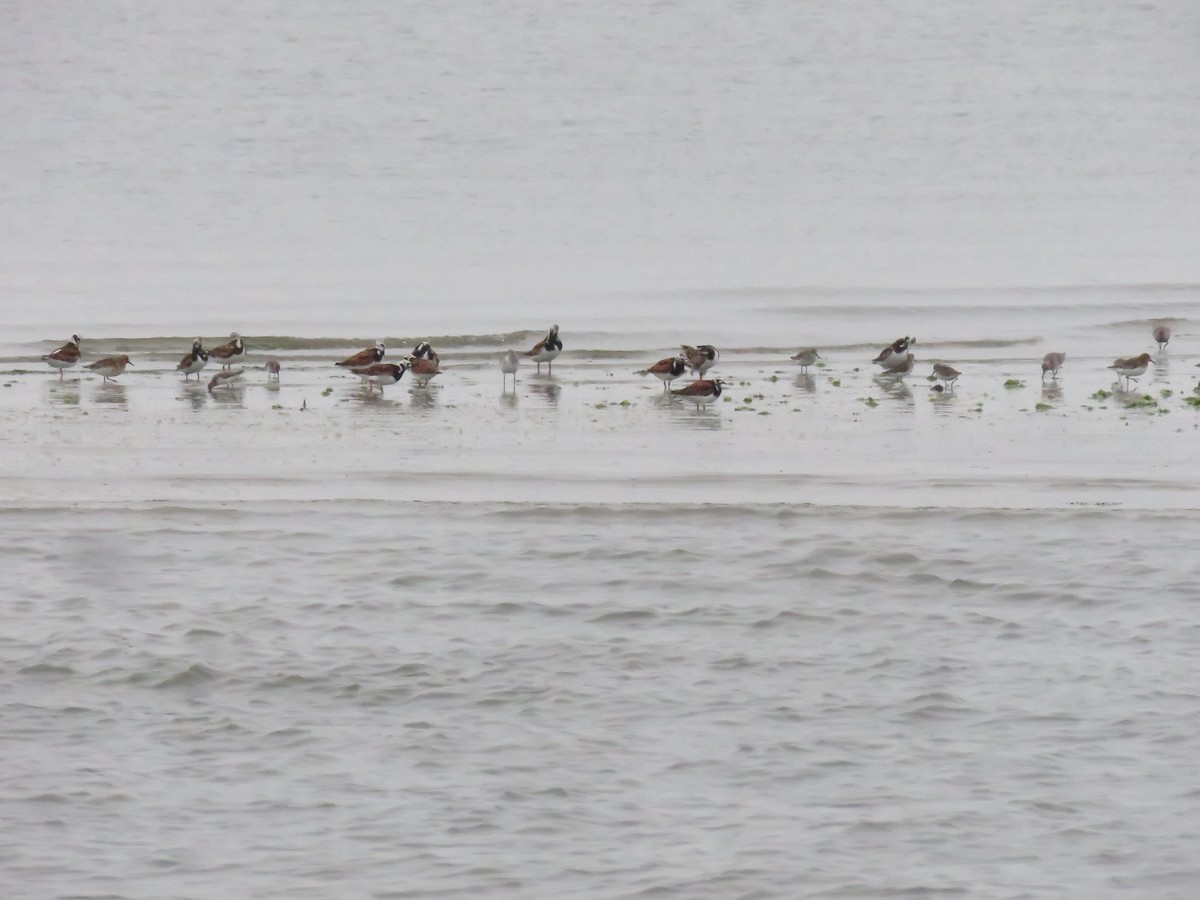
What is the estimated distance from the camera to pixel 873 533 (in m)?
14.0

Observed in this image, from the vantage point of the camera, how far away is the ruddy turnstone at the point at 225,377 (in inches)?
832

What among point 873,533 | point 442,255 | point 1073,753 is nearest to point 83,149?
point 442,255

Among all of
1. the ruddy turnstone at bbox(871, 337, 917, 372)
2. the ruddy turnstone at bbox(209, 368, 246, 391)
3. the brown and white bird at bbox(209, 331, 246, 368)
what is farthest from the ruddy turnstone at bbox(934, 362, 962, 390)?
the brown and white bird at bbox(209, 331, 246, 368)

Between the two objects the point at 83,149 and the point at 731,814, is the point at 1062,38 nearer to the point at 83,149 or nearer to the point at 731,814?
the point at 83,149

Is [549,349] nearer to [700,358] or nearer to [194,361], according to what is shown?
[700,358]

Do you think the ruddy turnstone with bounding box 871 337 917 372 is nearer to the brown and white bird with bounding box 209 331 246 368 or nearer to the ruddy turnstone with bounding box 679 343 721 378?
the ruddy turnstone with bounding box 679 343 721 378

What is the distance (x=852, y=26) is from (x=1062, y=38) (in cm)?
845

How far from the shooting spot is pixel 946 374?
68.1 ft

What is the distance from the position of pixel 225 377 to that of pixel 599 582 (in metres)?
9.63

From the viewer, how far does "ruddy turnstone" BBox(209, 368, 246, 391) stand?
21.1 metres

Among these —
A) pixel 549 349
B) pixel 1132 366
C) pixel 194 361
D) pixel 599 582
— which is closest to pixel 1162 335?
pixel 1132 366

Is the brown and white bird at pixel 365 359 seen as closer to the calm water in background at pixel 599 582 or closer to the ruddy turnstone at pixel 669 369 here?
the calm water in background at pixel 599 582

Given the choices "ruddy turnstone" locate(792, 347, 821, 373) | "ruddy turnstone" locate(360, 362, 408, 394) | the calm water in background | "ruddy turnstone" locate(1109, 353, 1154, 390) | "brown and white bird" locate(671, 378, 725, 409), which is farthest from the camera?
"ruddy turnstone" locate(792, 347, 821, 373)

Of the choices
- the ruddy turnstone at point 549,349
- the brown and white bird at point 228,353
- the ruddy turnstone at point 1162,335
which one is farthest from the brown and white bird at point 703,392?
the ruddy turnstone at point 1162,335
